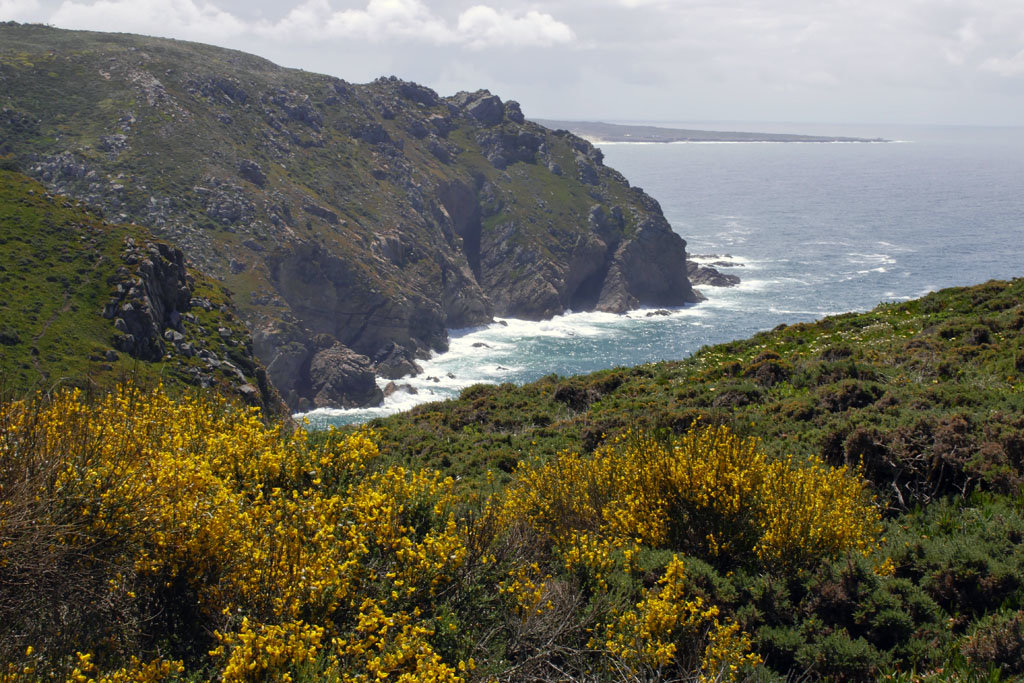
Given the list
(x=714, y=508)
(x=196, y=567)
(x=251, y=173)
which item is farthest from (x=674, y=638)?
(x=251, y=173)

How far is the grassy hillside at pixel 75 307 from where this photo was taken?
40.2 m

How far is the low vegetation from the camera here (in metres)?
6.13

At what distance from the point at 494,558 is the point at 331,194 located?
111771 millimetres

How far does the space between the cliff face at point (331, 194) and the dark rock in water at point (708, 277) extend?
6555 millimetres

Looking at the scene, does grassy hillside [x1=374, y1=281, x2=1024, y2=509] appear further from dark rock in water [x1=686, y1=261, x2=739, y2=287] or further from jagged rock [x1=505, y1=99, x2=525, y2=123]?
jagged rock [x1=505, y1=99, x2=525, y2=123]

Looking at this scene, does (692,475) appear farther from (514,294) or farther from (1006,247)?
(1006,247)

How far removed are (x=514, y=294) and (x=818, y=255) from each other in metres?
67.5

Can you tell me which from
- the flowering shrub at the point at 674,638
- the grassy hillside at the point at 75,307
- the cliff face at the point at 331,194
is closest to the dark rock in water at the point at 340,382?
the cliff face at the point at 331,194

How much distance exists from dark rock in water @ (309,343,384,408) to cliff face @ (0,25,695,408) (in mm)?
269

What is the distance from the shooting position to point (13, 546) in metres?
5.94

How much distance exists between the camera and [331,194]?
112188 millimetres

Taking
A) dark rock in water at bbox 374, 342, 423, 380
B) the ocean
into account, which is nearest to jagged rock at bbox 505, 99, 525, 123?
the ocean

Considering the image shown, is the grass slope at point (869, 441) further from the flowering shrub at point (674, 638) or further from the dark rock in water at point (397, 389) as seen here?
the dark rock in water at point (397, 389)

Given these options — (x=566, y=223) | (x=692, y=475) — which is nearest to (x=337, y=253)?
(x=566, y=223)
